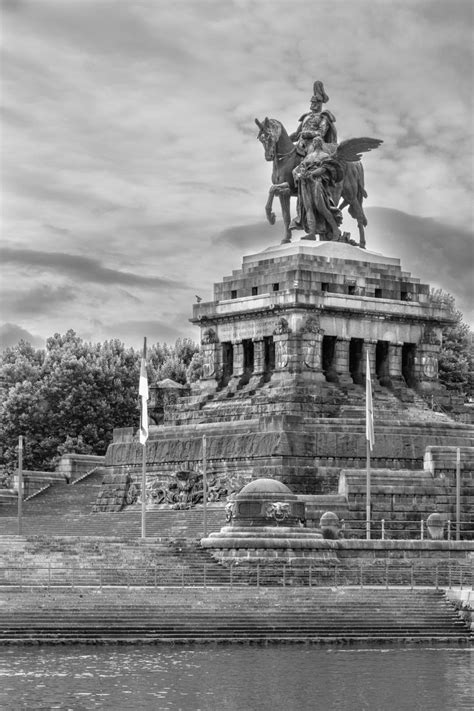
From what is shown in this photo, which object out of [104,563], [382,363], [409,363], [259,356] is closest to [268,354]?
[259,356]

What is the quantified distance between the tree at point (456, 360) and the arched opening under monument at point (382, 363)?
54.8ft

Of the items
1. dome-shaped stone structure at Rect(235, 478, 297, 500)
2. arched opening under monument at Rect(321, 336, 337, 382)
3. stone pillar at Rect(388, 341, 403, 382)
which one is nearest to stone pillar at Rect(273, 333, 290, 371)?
arched opening under monument at Rect(321, 336, 337, 382)

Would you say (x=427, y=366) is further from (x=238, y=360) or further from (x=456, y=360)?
(x=456, y=360)

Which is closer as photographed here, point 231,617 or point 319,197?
point 231,617

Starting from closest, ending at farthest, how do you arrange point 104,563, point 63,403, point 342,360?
point 104,563 < point 342,360 < point 63,403

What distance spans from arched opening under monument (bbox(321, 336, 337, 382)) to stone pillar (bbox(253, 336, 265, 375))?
8.24ft

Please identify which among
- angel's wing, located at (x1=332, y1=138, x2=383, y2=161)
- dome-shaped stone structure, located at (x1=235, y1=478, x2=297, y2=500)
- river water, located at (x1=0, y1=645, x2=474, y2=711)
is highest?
angel's wing, located at (x1=332, y1=138, x2=383, y2=161)

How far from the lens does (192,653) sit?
205 feet

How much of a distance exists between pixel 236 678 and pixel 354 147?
4295 cm

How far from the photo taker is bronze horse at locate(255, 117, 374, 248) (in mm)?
95812

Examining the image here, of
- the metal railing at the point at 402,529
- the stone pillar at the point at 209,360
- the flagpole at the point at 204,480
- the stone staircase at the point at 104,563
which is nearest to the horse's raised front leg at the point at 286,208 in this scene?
the stone pillar at the point at 209,360

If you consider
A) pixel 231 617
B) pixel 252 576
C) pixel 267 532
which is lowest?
pixel 231 617

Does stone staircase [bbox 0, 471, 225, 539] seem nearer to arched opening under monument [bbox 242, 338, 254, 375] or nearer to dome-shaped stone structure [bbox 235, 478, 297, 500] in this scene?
dome-shaped stone structure [bbox 235, 478, 297, 500]

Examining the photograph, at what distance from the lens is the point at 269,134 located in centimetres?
9575
